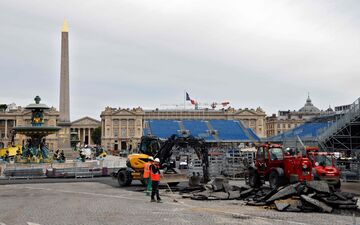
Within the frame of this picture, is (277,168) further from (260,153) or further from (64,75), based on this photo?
(64,75)

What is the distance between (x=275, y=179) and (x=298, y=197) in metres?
4.54

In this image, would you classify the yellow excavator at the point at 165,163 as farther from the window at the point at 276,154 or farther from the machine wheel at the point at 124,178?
the window at the point at 276,154

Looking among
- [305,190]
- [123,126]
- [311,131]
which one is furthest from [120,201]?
[123,126]

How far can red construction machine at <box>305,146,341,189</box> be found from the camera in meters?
20.4

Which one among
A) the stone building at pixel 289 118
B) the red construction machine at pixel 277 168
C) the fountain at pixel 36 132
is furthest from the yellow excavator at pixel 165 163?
the stone building at pixel 289 118

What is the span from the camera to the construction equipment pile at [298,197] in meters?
14.1

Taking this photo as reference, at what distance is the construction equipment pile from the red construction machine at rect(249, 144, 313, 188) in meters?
2.27

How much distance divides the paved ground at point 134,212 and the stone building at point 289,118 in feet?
513

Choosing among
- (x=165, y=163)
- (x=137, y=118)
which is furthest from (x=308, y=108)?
(x=165, y=163)

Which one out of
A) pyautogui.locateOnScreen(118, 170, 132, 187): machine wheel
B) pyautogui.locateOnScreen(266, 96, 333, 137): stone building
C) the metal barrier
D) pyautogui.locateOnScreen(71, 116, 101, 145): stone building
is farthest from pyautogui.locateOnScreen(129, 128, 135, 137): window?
pyautogui.locateOnScreen(118, 170, 132, 187): machine wheel

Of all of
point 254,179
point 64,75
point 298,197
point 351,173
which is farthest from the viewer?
point 64,75

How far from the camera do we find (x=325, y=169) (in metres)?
20.7

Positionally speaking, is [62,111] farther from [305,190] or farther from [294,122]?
[294,122]

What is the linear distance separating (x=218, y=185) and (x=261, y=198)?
10.3 ft
